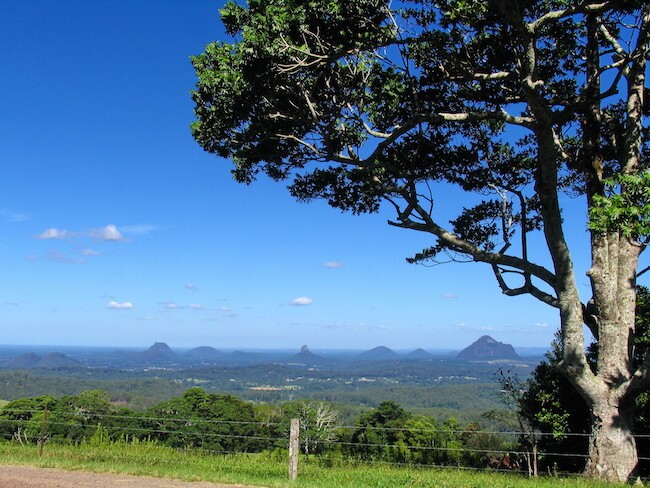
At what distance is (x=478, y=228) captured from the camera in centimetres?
1196

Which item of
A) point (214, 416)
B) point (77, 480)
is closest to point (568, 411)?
Answer: point (77, 480)

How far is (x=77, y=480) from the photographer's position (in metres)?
8.41

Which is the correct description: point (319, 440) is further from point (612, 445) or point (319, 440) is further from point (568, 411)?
point (612, 445)

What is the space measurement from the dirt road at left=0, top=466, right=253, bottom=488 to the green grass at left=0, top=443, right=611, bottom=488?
1.00 feet

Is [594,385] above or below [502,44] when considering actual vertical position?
below

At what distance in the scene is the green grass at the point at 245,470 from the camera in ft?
27.5

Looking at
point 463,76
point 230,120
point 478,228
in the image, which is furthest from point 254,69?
point 478,228

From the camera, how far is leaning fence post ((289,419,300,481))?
8.82 meters

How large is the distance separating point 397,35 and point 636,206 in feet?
15.2

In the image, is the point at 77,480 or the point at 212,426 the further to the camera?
the point at 212,426

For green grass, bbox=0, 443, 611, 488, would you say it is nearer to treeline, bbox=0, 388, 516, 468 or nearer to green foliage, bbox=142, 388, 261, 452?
treeline, bbox=0, 388, 516, 468

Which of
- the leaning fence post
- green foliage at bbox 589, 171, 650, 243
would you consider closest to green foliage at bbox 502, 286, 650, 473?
green foliage at bbox 589, 171, 650, 243

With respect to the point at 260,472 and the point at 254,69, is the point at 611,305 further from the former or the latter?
the point at 254,69

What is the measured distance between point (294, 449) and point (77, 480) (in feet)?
10.9
